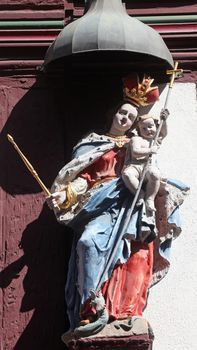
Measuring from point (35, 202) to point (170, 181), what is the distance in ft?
2.30

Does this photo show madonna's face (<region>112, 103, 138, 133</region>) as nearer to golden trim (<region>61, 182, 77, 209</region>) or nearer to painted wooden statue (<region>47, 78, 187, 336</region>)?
painted wooden statue (<region>47, 78, 187, 336</region>)

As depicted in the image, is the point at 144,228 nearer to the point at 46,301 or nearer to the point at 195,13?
the point at 46,301

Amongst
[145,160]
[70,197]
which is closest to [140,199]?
[145,160]

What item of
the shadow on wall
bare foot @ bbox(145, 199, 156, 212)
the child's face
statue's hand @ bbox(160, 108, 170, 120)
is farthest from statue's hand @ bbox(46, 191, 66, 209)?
statue's hand @ bbox(160, 108, 170, 120)

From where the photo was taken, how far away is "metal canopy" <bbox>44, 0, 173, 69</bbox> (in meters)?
7.45

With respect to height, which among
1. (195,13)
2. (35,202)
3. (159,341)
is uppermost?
(195,13)

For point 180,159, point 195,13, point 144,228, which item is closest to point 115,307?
point 144,228

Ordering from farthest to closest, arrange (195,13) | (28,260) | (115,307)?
(195,13) → (28,260) → (115,307)

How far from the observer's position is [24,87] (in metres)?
7.84

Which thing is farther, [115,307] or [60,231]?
[60,231]

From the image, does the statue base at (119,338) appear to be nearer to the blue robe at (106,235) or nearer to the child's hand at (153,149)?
the blue robe at (106,235)

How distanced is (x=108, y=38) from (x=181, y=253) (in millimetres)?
1099

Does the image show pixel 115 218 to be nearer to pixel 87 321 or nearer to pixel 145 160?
pixel 145 160

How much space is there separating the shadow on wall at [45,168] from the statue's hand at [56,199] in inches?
11.0
